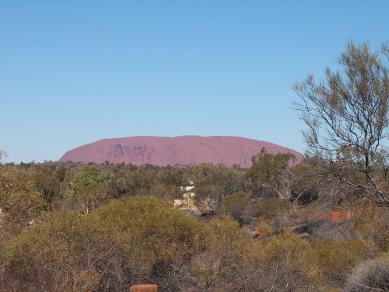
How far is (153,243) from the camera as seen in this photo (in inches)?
592

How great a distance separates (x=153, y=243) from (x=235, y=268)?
2.21m

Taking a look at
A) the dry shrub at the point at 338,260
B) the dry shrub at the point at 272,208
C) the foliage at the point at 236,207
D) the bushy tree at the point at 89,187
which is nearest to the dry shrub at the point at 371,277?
the dry shrub at the point at 338,260

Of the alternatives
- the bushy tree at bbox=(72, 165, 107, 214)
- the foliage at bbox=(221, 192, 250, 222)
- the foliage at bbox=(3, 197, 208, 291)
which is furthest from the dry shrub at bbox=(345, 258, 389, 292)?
the foliage at bbox=(221, 192, 250, 222)

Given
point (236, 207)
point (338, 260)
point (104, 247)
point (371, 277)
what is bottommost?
point (338, 260)

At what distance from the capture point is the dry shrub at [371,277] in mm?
13523

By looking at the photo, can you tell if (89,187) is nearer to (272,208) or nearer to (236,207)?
(236,207)

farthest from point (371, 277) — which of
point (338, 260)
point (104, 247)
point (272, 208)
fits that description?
point (272, 208)

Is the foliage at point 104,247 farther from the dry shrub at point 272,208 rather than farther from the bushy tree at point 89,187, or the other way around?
the dry shrub at point 272,208

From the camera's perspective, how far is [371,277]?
1367cm

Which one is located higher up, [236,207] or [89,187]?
[89,187]

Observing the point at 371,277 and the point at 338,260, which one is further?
the point at 338,260

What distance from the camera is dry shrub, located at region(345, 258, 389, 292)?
13.5 m

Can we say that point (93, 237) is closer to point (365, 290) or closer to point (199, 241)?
point (199, 241)

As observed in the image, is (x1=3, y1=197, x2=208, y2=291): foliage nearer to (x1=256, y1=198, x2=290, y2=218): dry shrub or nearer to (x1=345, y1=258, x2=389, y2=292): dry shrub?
(x1=345, y1=258, x2=389, y2=292): dry shrub
